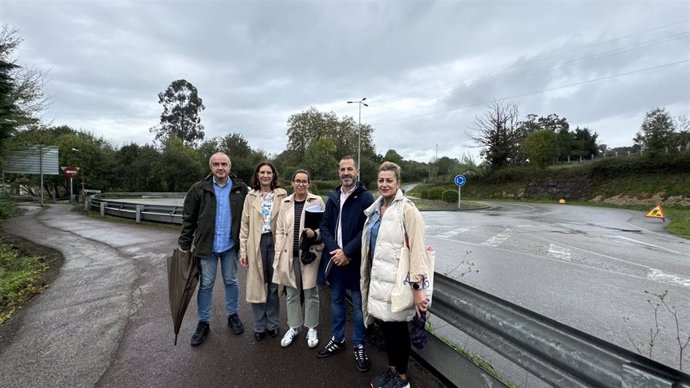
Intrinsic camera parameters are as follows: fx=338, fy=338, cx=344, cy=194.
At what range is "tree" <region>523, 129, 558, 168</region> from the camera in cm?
4325

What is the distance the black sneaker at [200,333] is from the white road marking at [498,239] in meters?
7.84

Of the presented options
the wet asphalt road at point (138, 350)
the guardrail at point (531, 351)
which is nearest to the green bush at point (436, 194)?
the wet asphalt road at point (138, 350)

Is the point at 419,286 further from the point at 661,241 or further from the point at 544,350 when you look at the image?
the point at 661,241

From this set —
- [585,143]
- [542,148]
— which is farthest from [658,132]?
[585,143]

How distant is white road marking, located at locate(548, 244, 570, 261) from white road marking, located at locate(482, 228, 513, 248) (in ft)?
4.23

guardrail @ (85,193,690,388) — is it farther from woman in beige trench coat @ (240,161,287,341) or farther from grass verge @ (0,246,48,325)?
grass verge @ (0,246,48,325)

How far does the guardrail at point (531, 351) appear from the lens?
1.39 metres

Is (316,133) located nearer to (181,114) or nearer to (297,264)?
(181,114)

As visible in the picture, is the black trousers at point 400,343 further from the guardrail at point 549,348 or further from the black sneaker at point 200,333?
the black sneaker at point 200,333

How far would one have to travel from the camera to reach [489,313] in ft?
7.17

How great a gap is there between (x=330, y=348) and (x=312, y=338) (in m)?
0.26

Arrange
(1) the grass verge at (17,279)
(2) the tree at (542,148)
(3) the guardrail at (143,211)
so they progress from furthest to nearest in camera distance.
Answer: (2) the tree at (542,148), (3) the guardrail at (143,211), (1) the grass verge at (17,279)

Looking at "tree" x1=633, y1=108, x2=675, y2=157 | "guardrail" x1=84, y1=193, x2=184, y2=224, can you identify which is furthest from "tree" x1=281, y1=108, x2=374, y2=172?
"guardrail" x1=84, y1=193, x2=184, y2=224

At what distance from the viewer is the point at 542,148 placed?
43.4 metres
